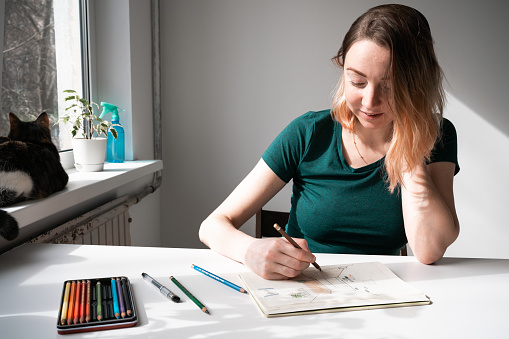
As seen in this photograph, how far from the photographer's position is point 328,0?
245cm

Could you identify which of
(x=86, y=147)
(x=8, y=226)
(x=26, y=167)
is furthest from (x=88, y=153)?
(x=8, y=226)

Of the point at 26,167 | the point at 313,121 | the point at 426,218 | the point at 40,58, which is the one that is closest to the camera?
the point at 426,218

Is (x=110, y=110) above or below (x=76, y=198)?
above

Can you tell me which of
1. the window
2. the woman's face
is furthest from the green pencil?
the window

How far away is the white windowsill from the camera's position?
121cm

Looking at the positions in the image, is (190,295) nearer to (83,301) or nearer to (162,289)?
(162,289)

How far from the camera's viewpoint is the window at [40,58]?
5.14ft

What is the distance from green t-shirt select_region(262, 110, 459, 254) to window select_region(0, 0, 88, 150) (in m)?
0.96

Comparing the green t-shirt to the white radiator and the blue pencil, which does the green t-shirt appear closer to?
the blue pencil

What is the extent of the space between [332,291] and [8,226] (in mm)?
741

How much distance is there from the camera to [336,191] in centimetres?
130

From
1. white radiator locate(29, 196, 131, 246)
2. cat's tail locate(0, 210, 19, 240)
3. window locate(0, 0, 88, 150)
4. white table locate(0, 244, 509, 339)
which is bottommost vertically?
white radiator locate(29, 196, 131, 246)

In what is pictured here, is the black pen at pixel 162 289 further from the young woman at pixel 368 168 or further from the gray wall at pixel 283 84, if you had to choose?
the gray wall at pixel 283 84

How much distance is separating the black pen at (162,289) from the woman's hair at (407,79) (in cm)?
66
